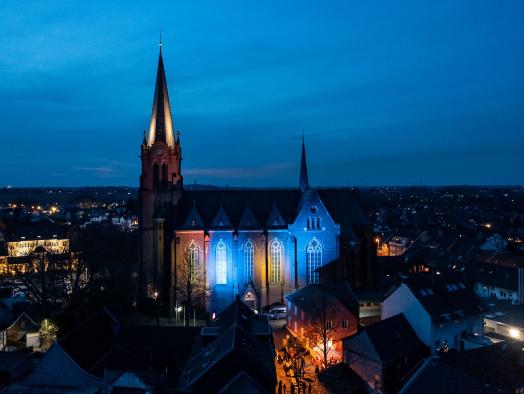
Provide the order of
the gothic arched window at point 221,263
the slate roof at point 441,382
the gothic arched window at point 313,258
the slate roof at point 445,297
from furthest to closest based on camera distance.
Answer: the gothic arched window at point 313,258 < the gothic arched window at point 221,263 < the slate roof at point 445,297 < the slate roof at point 441,382

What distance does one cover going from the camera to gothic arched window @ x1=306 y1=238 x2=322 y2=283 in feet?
212

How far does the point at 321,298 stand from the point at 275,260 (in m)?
15.3

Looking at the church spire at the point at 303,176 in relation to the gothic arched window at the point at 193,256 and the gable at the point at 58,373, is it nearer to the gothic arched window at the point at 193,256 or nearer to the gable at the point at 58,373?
the gothic arched window at the point at 193,256

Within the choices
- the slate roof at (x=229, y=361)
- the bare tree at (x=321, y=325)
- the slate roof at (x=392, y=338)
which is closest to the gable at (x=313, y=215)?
the bare tree at (x=321, y=325)

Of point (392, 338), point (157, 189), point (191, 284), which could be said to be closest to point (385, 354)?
point (392, 338)

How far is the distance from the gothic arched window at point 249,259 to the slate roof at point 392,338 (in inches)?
891

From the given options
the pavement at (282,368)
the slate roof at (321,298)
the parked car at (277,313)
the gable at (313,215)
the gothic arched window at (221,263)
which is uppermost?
the gable at (313,215)

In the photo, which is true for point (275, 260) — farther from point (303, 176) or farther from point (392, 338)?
point (392, 338)

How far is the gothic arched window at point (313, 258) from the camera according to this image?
212ft

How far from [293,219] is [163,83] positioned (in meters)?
24.5

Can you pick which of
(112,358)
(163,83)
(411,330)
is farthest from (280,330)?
(163,83)

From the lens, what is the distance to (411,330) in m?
46.1

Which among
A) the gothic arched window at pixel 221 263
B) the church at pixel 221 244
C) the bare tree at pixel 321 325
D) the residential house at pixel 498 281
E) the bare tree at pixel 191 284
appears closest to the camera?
the bare tree at pixel 321 325

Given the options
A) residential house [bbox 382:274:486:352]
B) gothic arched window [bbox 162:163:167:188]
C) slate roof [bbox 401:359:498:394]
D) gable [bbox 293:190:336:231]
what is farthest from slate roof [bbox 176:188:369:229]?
slate roof [bbox 401:359:498:394]
